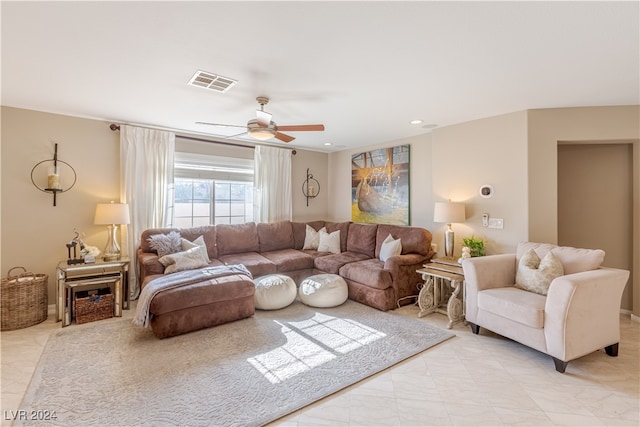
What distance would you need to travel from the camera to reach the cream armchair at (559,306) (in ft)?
7.36

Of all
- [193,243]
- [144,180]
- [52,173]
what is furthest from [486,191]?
[52,173]

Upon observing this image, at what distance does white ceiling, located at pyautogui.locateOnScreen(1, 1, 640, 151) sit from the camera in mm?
1666

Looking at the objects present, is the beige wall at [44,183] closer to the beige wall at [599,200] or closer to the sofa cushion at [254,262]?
the sofa cushion at [254,262]

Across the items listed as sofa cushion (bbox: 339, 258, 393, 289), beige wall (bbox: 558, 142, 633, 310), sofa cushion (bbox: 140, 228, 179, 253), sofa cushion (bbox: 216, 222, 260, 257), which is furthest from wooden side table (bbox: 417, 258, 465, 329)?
sofa cushion (bbox: 140, 228, 179, 253)

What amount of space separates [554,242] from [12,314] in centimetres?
604

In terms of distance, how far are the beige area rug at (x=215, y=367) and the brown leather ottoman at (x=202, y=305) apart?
10cm

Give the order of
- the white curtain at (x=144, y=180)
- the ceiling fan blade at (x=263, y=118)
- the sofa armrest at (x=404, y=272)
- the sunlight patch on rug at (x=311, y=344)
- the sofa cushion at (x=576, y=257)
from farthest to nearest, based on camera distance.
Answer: the white curtain at (x=144, y=180), the sofa armrest at (x=404, y=272), the ceiling fan blade at (x=263, y=118), the sofa cushion at (x=576, y=257), the sunlight patch on rug at (x=311, y=344)

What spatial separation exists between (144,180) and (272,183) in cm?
205

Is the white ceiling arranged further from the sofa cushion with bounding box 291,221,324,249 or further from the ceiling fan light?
the sofa cushion with bounding box 291,221,324,249

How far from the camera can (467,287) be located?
Answer: 299 centimetres

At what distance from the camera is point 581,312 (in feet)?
7.43

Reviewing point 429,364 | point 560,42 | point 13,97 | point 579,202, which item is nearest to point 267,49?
point 560,42

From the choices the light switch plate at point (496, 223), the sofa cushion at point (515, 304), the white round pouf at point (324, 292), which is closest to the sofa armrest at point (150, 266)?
the white round pouf at point (324, 292)

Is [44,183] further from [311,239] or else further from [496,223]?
[496,223]
